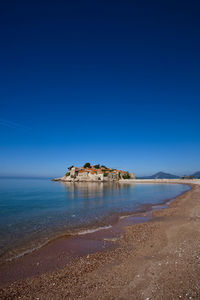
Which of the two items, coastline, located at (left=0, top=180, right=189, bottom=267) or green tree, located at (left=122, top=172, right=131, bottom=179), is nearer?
coastline, located at (left=0, top=180, right=189, bottom=267)

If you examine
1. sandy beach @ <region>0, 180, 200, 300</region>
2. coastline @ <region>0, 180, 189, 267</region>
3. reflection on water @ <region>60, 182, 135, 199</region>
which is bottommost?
reflection on water @ <region>60, 182, 135, 199</region>

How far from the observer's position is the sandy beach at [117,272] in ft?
18.3

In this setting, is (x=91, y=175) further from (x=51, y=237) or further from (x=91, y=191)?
(x=51, y=237)

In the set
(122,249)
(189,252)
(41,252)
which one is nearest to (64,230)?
(41,252)

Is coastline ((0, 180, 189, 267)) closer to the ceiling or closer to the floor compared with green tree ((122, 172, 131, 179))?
closer to the floor

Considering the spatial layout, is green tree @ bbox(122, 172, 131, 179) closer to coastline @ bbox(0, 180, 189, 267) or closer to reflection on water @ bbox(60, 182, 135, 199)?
reflection on water @ bbox(60, 182, 135, 199)

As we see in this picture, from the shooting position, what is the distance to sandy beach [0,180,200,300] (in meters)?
5.57

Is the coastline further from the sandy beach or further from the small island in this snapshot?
the small island

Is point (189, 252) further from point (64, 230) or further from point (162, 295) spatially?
point (64, 230)

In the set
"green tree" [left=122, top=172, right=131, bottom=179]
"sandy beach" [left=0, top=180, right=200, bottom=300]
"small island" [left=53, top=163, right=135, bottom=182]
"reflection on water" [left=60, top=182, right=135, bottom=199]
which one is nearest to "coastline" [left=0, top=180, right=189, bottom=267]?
"sandy beach" [left=0, top=180, right=200, bottom=300]

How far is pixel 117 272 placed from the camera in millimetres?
6906

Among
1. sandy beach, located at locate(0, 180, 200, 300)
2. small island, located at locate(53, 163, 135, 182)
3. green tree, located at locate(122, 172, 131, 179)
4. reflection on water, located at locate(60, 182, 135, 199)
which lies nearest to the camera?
sandy beach, located at locate(0, 180, 200, 300)

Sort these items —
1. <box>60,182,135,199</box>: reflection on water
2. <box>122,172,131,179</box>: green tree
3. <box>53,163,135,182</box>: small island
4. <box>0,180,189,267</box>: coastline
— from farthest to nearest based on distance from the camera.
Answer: <box>122,172,131,179</box>: green tree → <box>53,163,135,182</box>: small island → <box>60,182,135,199</box>: reflection on water → <box>0,180,189,267</box>: coastline

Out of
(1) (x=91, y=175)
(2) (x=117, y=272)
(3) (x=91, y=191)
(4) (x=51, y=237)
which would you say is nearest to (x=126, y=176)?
(1) (x=91, y=175)
